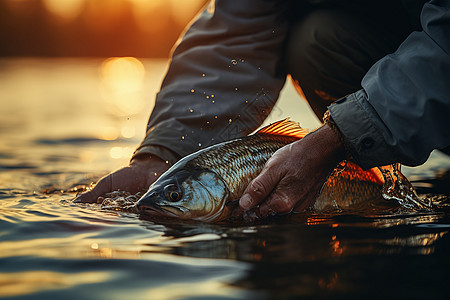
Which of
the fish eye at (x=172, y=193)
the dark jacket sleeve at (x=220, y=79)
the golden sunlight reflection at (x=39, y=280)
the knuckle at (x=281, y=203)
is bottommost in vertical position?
the golden sunlight reflection at (x=39, y=280)

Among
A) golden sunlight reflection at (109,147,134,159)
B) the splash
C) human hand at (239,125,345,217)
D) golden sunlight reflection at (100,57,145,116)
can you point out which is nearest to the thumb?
human hand at (239,125,345,217)

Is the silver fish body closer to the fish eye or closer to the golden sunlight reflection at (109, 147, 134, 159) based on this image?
the fish eye

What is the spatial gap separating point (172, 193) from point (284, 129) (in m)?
0.76

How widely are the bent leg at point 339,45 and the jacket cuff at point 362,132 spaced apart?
1.10 metres

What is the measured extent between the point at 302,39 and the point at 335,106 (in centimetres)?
122

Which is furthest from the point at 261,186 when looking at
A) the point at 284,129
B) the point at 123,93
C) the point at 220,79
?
the point at 123,93

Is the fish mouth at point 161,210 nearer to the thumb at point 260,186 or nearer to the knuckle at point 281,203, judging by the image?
the thumb at point 260,186

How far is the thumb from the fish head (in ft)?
0.55

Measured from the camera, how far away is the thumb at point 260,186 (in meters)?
2.55

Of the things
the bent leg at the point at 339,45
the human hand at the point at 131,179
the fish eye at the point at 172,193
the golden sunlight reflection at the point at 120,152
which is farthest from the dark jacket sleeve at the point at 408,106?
the golden sunlight reflection at the point at 120,152

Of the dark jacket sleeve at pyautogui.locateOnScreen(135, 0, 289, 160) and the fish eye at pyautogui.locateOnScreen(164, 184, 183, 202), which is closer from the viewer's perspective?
the fish eye at pyautogui.locateOnScreen(164, 184, 183, 202)

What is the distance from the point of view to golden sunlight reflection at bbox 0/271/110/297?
1.79m

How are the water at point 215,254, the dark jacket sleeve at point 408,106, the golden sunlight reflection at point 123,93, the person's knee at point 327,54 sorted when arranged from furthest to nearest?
the golden sunlight reflection at point 123,93 → the person's knee at point 327,54 → the dark jacket sleeve at point 408,106 → the water at point 215,254

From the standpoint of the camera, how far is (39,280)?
1.87 m
